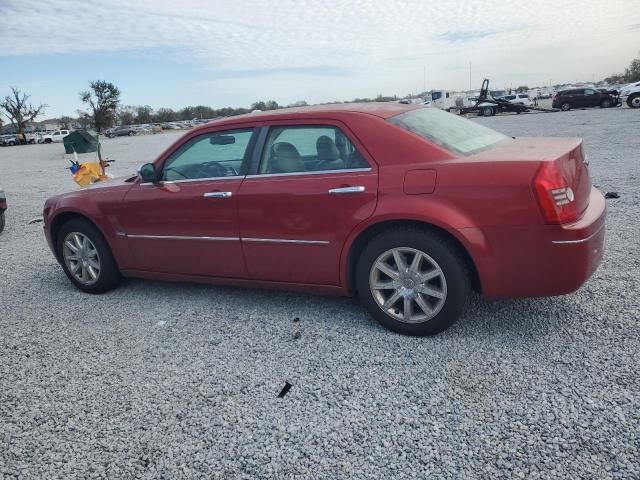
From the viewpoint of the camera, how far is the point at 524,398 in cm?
268

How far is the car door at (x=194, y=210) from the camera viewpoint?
3992mm

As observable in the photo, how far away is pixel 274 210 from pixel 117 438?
1833 millimetres

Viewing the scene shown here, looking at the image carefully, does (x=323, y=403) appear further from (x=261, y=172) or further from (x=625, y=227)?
(x=625, y=227)

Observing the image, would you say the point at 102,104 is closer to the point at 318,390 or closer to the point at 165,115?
the point at 165,115

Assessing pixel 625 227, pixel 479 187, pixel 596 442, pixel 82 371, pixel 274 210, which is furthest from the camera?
pixel 625 227

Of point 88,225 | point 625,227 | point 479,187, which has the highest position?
point 479,187

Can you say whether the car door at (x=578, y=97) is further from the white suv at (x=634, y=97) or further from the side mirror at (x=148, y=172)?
the side mirror at (x=148, y=172)

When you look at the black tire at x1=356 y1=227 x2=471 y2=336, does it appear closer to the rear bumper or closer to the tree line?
the rear bumper

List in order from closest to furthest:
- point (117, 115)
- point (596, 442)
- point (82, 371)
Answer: point (596, 442) → point (82, 371) → point (117, 115)

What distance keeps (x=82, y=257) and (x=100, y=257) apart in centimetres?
29

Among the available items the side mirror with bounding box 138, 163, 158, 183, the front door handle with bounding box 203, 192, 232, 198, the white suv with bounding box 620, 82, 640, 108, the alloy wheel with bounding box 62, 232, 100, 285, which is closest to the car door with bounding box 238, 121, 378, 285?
the front door handle with bounding box 203, 192, 232, 198

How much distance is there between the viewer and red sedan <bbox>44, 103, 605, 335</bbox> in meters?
3.02

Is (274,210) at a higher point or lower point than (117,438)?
higher

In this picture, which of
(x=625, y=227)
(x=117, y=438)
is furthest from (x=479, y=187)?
(x=625, y=227)
